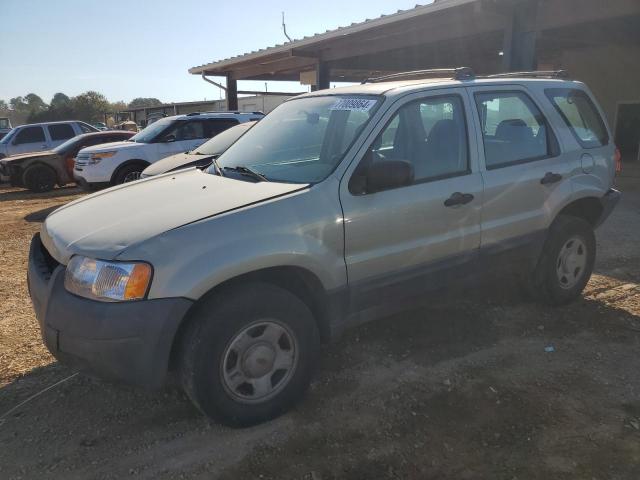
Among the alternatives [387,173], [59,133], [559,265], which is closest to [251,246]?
[387,173]

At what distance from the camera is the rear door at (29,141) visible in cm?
1526

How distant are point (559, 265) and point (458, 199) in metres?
1.51

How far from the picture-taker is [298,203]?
2873 millimetres

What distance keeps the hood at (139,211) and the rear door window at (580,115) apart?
2.56m

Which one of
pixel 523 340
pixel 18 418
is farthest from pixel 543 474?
pixel 18 418

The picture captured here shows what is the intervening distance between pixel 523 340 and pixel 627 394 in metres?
0.84

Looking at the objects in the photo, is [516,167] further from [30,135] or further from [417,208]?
[30,135]

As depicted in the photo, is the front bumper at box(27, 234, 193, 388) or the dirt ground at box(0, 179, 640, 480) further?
the dirt ground at box(0, 179, 640, 480)

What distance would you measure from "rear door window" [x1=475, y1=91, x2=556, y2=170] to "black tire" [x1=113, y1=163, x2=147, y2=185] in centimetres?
839

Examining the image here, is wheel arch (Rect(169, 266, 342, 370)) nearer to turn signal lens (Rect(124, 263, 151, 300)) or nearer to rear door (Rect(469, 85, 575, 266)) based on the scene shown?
turn signal lens (Rect(124, 263, 151, 300))

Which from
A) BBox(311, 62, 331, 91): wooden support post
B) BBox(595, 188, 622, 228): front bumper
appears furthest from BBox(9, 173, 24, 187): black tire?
BBox(595, 188, 622, 228): front bumper

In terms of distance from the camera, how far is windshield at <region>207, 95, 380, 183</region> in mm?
3229

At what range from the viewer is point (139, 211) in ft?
9.69

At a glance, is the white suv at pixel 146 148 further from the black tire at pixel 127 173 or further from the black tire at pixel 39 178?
the black tire at pixel 39 178
